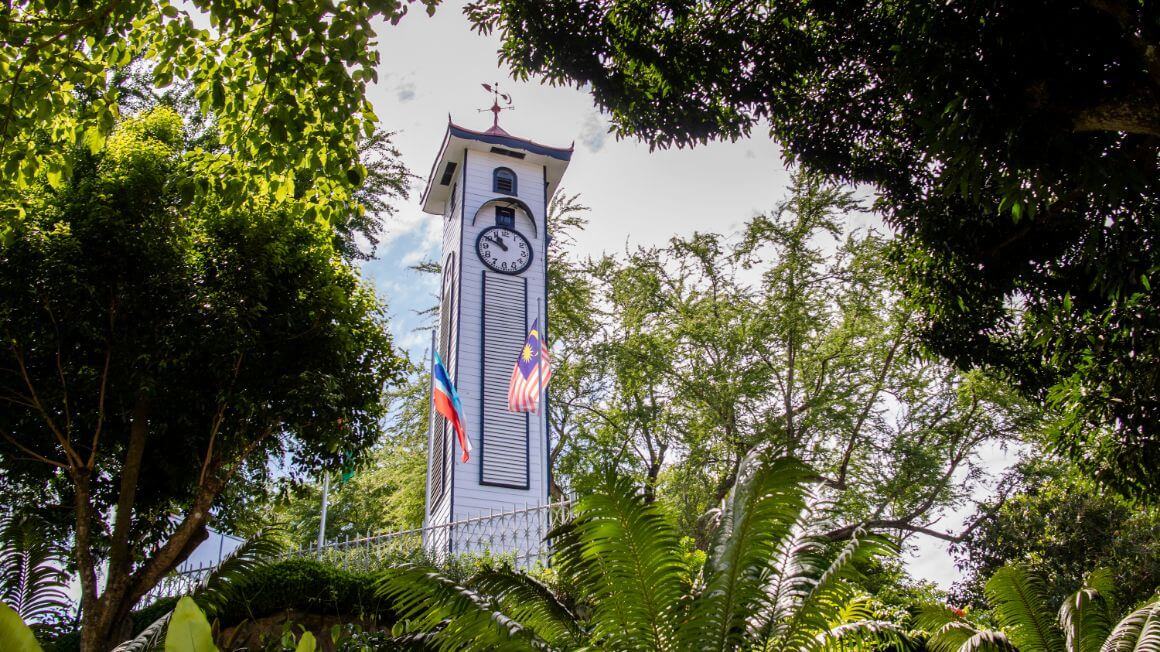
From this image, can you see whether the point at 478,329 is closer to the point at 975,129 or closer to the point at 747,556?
the point at 975,129

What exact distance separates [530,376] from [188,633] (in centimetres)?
1440

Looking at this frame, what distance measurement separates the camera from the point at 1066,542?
14.3 meters

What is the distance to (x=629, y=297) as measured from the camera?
883 inches

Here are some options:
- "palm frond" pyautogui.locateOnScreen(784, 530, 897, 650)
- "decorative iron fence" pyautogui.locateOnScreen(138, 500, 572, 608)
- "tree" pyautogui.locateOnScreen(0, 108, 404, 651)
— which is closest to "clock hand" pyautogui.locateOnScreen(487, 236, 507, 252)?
"decorative iron fence" pyautogui.locateOnScreen(138, 500, 572, 608)

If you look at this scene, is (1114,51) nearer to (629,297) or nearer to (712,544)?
(712,544)

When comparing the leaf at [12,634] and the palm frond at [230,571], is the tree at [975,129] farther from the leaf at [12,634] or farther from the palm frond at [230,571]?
the leaf at [12,634]

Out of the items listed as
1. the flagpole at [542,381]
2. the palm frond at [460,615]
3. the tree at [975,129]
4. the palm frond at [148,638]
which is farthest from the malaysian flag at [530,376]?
the palm frond at [148,638]

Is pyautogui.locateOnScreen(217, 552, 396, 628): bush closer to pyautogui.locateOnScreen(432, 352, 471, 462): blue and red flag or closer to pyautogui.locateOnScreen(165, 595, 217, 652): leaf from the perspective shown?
pyautogui.locateOnScreen(432, 352, 471, 462): blue and red flag

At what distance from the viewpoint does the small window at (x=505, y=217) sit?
1977 centimetres

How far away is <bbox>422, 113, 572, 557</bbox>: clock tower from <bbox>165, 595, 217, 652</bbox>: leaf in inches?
481

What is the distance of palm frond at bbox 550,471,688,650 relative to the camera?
5.23m

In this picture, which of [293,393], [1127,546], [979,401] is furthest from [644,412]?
[293,393]

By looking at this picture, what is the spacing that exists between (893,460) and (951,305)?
33.1ft

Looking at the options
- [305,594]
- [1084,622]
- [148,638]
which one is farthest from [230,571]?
[1084,622]
